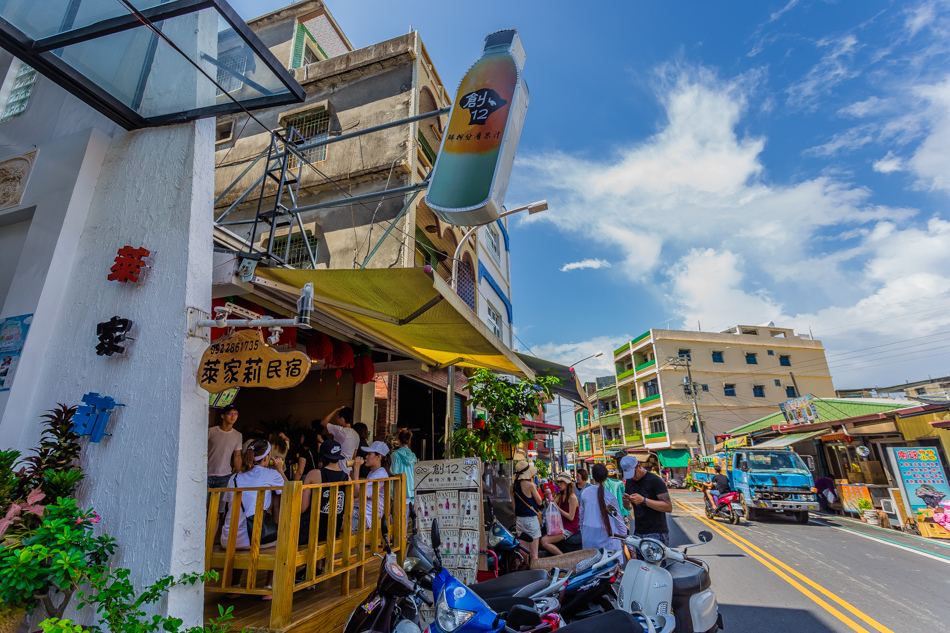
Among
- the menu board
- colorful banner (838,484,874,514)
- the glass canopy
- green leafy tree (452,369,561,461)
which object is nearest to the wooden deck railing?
the menu board

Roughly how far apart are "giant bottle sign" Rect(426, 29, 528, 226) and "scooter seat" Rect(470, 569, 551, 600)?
12.0ft

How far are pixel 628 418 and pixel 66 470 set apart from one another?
4529cm

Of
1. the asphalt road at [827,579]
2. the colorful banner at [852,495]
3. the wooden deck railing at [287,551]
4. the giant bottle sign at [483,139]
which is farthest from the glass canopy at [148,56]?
the colorful banner at [852,495]

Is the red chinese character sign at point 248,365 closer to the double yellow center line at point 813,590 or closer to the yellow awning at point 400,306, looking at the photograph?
the yellow awning at point 400,306

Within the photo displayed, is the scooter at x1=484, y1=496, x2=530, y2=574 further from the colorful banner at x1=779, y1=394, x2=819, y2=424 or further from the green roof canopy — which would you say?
the green roof canopy

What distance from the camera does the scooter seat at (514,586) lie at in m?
3.61

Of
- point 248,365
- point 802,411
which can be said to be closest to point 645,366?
point 802,411

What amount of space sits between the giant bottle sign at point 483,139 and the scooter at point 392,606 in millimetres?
3778

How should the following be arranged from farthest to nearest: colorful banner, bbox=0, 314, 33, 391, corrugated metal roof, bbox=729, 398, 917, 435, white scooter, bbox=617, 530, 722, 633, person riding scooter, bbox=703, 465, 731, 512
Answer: corrugated metal roof, bbox=729, 398, 917, 435 < person riding scooter, bbox=703, 465, 731, 512 < colorful banner, bbox=0, 314, 33, 391 < white scooter, bbox=617, 530, 722, 633

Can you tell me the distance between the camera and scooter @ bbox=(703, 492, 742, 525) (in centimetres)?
1320

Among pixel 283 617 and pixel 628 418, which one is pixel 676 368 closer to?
pixel 628 418

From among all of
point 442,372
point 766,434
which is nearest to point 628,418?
point 766,434

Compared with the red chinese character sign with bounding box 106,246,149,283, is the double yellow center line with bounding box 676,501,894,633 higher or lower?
lower

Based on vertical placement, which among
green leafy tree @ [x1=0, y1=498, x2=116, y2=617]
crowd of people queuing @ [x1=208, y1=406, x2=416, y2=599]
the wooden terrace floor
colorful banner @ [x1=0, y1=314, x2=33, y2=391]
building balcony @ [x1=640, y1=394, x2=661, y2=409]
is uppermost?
building balcony @ [x1=640, y1=394, x2=661, y2=409]
